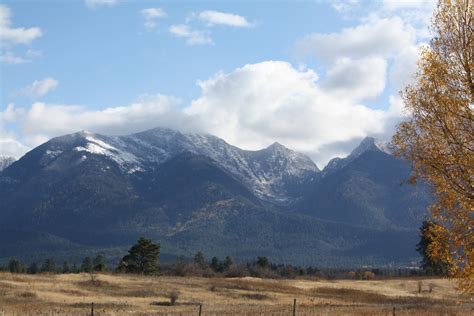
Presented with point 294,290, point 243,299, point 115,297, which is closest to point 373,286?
point 294,290

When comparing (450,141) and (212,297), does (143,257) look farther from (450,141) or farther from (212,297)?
(450,141)

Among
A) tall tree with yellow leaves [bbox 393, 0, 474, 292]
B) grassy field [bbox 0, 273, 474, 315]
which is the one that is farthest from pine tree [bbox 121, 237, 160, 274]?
tall tree with yellow leaves [bbox 393, 0, 474, 292]

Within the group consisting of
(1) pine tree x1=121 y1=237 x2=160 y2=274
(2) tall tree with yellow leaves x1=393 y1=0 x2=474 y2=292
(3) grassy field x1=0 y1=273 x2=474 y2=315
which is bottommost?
(3) grassy field x1=0 y1=273 x2=474 y2=315

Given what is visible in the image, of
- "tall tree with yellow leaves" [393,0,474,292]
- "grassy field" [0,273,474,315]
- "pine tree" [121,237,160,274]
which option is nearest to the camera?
"tall tree with yellow leaves" [393,0,474,292]

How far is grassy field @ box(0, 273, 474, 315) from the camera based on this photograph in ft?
165

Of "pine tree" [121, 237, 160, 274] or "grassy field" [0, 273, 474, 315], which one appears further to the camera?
"pine tree" [121, 237, 160, 274]

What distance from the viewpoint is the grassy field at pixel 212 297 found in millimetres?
50409

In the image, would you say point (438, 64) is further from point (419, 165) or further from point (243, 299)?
point (243, 299)

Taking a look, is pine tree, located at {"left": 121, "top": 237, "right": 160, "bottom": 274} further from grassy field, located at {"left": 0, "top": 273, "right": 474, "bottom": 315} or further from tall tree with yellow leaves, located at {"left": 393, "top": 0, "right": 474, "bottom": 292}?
tall tree with yellow leaves, located at {"left": 393, "top": 0, "right": 474, "bottom": 292}

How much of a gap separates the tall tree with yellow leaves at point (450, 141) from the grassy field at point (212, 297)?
84.4 feet

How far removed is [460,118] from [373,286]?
77.5m

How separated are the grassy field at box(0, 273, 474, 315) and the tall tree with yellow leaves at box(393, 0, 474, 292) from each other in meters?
25.7

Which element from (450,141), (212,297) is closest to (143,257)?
(212,297)

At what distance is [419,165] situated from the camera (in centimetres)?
2309
